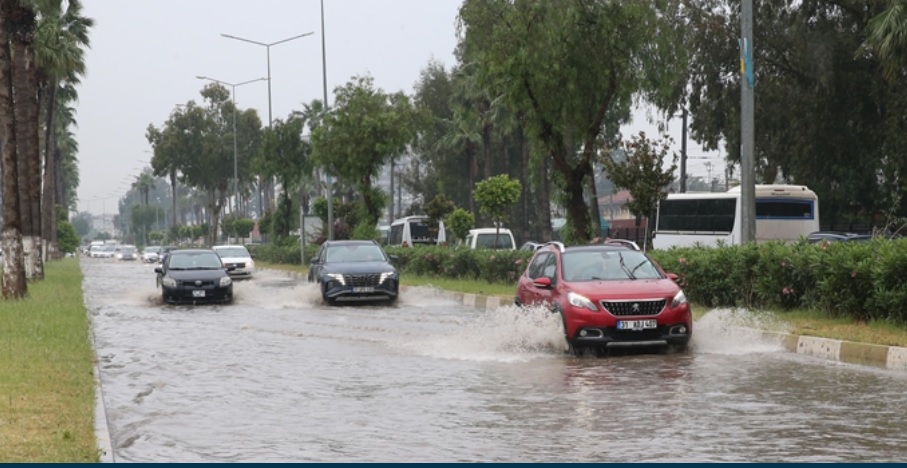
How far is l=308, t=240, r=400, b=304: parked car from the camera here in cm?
3091

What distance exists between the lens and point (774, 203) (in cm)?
4144

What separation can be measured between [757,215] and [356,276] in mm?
15715

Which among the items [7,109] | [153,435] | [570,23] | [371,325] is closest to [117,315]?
[7,109]

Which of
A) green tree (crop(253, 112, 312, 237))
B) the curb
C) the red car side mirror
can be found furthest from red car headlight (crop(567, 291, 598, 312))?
green tree (crop(253, 112, 312, 237))

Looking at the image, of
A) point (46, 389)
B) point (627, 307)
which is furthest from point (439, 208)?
point (46, 389)

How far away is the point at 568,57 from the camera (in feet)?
109

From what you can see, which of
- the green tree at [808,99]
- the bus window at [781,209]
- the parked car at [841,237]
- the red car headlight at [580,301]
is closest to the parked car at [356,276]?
the parked car at [841,237]

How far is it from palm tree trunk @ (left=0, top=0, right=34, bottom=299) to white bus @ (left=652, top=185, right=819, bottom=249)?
19.7 metres

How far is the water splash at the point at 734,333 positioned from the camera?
1775 centimetres

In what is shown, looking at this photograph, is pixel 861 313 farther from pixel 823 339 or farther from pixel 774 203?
pixel 774 203

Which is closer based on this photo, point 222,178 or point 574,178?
point 574,178

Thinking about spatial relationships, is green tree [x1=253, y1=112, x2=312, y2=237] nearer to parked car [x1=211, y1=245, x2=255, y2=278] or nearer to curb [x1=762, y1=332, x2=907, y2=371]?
parked car [x1=211, y1=245, x2=255, y2=278]

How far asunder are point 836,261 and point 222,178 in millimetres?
95792

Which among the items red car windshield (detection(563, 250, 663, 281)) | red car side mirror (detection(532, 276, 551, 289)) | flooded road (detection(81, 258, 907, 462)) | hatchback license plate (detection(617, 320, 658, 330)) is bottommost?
flooded road (detection(81, 258, 907, 462))
